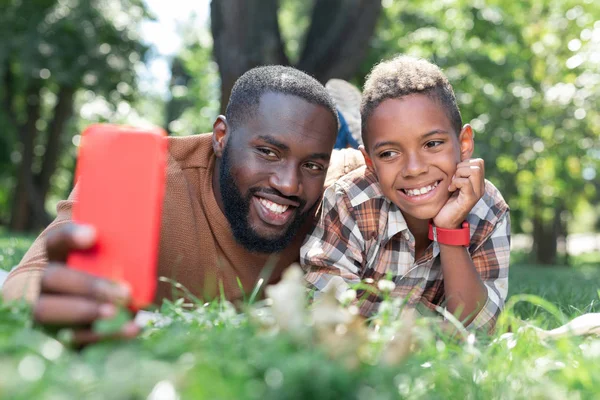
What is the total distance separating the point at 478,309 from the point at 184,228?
1.44 metres

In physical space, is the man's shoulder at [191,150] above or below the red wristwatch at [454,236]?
above

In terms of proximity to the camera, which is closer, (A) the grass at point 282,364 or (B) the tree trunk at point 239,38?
(A) the grass at point 282,364

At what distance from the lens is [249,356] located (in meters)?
1.29

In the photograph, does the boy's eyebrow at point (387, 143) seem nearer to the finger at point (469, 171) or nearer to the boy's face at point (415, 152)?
the boy's face at point (415, 152)

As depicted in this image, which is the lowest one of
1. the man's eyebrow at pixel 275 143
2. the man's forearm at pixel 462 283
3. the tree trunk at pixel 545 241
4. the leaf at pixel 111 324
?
the tree trunk at pixel 545 241

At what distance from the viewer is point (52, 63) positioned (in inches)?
493

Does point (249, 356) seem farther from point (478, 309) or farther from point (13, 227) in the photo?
point (13, 227)

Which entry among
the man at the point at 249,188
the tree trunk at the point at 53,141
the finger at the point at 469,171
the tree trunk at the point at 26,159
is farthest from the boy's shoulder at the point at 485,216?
the tree trunk at the point at 26,159

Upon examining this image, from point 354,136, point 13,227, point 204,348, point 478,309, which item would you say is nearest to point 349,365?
point 204,348

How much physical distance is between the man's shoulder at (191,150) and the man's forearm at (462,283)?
1.38 meters

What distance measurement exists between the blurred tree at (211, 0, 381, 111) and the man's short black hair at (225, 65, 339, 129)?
3.51 m

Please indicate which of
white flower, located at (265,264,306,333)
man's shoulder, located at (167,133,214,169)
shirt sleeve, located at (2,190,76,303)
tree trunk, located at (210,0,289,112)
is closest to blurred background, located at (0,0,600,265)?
tree trunk, located at (210,0,289,112)

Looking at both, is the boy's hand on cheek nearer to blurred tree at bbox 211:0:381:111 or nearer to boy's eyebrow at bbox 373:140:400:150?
boy's eyebrow at bbox 373:140:400:150

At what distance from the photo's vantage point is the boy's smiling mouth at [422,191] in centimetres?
279
